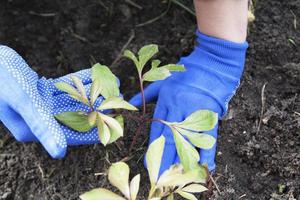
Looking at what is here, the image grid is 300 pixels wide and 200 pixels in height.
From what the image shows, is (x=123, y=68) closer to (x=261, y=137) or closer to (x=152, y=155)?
(x=261, y=137)

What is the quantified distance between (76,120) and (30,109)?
0.13 metres

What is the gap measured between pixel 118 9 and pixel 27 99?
32.8 inches

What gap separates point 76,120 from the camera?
1236 millimetres

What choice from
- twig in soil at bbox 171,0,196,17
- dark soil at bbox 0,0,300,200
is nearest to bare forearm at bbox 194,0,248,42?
dark soil at bbox 0,0,300,200

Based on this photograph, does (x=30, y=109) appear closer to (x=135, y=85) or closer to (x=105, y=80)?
(x=105, y=80)

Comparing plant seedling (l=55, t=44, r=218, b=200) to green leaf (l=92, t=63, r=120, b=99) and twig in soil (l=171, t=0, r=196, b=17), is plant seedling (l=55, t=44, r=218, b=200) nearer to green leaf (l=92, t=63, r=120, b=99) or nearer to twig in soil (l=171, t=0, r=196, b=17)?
green leaf (l=92, t=63, r=120, b=99)

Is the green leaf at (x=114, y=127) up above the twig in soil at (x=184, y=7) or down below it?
Answer: above

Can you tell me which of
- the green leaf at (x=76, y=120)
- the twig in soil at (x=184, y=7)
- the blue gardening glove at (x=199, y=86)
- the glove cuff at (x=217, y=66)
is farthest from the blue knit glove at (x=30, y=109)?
the twig in soil at (x=184, y=7)

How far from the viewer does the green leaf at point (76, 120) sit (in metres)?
1.23

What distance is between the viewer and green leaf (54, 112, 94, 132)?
1232mm

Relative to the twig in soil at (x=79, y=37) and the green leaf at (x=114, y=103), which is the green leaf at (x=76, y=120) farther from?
the twig in soil at (x=79, y=37)

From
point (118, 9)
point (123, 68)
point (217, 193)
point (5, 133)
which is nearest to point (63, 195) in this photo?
point (5, 133)

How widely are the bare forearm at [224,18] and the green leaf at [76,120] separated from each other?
0.63 metres

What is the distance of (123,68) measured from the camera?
1870 millimetres
